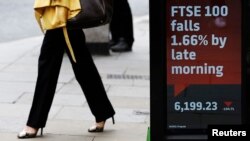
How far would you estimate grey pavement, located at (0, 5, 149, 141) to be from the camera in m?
5.29

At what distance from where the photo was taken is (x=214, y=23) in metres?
3.90

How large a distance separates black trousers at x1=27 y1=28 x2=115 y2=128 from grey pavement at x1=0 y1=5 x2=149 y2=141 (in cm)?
27

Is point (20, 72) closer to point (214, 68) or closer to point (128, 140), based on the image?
point (128, 140)

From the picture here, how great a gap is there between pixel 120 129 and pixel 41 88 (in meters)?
0.85

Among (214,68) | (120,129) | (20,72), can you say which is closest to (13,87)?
(20,72)

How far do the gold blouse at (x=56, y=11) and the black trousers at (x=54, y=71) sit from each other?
→ 18 centimetres

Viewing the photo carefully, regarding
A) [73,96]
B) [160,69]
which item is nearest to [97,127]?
[73,96]

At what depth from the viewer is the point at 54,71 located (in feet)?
16.1

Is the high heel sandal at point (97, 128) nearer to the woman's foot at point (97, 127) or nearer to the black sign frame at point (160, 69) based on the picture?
the woman's foot at point (97, 127)

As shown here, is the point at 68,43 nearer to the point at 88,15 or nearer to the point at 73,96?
the point at 88,15

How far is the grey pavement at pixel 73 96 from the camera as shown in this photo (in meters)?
5.29

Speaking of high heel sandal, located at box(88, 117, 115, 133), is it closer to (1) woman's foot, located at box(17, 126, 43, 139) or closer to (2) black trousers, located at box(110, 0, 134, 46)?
(1) woman's foot, located at box(17, 126, 43, 139)

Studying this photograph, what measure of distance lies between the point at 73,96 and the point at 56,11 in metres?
2.04
